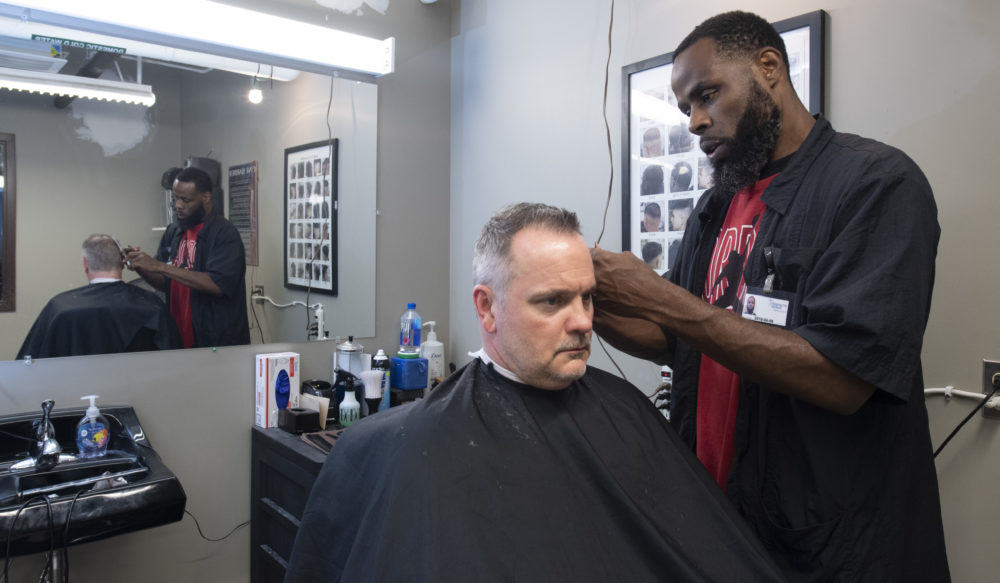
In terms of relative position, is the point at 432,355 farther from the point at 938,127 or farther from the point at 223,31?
the point at 938,127

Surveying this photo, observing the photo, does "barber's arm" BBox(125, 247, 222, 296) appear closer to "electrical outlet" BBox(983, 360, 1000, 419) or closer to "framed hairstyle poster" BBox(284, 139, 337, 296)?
"framed hairstyle poster" BBox(284, 139, 337, 296)

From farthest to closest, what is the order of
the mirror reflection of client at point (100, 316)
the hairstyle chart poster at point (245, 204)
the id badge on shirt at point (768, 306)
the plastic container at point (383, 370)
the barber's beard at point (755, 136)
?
the plastic container at point (383, 370)
the hairstyle chart poster at point (245, 204)
the mirror reflection of client at point (100, 316)
the barber's beard at point (755, 136)
the id badge on shirt at point (768, 306)

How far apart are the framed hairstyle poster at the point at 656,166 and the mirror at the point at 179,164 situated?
113 centimetres

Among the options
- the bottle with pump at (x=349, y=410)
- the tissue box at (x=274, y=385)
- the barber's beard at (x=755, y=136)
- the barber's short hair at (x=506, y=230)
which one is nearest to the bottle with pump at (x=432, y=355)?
the bottle with pump at (x=349, y=410)

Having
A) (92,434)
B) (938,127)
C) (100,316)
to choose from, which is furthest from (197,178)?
(938,127)

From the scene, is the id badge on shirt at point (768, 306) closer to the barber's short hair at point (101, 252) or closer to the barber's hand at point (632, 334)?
the barber's hand at point (632, 334)

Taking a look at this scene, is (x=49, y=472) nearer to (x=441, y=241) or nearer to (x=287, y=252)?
(x=287, y=252)

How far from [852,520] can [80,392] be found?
221cm

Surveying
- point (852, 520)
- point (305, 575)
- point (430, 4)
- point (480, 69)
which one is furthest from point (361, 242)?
point (852, 520)

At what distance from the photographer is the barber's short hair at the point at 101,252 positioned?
7.10ft

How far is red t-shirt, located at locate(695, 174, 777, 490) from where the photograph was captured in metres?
1.42

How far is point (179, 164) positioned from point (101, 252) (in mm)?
383

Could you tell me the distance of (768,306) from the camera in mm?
1312

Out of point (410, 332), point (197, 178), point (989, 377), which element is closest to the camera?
point (989, 377)
